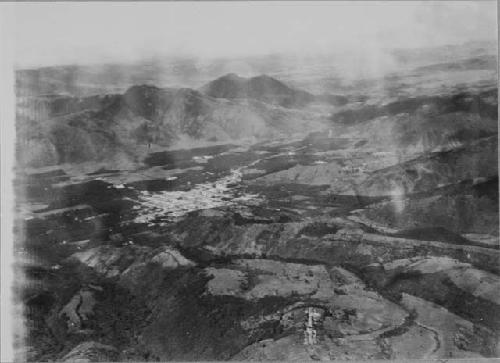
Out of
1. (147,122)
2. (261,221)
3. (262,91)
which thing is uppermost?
(262,91)

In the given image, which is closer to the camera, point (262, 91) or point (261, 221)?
point (261, 221)

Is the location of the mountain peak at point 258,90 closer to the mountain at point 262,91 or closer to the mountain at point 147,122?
the mountain at point 262,91

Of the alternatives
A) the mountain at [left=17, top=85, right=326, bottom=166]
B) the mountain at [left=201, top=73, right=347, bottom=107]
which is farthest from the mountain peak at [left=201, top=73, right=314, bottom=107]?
the mountain at [left=17, top=85, right=326, bottom=166]

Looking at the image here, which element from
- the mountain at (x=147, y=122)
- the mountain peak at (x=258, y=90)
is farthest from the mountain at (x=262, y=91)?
the mountain at (x=147, y=122)

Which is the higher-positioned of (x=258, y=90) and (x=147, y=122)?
(x=258, y=90)

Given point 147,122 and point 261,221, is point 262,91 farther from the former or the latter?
point 261,221

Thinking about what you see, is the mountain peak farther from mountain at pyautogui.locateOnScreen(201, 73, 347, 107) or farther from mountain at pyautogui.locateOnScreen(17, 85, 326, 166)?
mountain at pyautogui.locateOnScreen(17, 85, 326, 166)

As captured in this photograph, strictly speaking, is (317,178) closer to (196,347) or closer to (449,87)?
(449,87)

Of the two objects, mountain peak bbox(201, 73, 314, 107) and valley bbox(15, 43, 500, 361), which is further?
mountain peak bbox(201, 73, 314, 107)

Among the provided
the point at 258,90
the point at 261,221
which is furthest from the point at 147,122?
the point at 261,221
